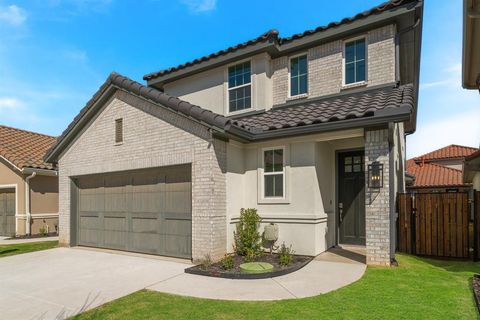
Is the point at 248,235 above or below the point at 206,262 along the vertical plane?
above

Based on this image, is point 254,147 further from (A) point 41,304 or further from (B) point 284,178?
(A) point 41,304

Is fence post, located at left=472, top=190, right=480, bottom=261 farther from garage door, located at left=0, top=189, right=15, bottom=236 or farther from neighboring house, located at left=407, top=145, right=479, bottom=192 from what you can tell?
garage door, located at left=0, top=189, right=15, bottom=236

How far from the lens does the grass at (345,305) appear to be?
14.6 ft

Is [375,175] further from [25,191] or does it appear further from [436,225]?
[25,191]

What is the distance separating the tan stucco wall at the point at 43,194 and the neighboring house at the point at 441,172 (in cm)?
2151

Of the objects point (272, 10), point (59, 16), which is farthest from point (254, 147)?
point (59, 16)

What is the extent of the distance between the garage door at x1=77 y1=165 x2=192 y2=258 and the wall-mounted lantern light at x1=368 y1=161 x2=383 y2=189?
4629 mm

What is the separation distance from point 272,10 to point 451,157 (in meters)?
24.1

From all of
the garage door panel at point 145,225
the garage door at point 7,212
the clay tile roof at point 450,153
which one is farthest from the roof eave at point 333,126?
the clay tile roof at point 450,153

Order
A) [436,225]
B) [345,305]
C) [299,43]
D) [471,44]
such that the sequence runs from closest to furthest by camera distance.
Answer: [471,44] < [345,305] < [436,225] < [299,43]

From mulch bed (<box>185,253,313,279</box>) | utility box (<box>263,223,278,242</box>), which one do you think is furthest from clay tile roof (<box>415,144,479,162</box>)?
mulch bed (<box>185,253,313,279</box>)

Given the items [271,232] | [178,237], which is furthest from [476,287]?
[178,237]

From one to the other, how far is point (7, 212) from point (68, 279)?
11689 mm

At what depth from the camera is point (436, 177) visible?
2234 centimetres
